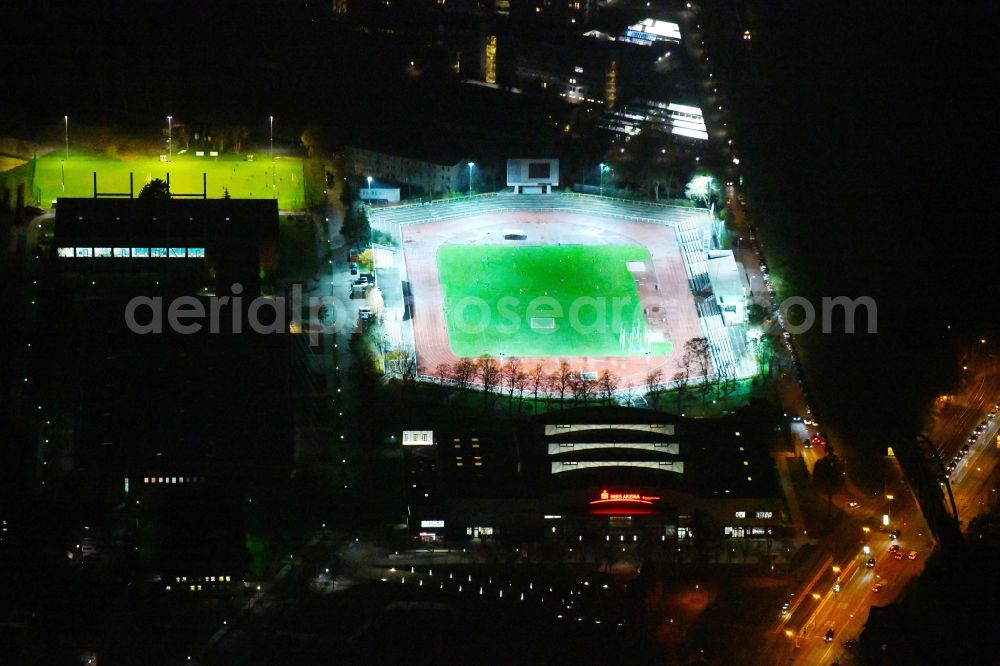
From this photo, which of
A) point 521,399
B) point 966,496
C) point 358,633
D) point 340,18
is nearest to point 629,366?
point 521,399

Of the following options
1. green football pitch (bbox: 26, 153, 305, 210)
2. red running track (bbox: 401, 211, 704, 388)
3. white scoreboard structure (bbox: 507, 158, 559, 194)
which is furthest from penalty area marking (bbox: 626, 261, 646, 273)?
green football pitch (bbox: 26, 153, 305, 210)

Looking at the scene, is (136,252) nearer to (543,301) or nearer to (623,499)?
(543,301)

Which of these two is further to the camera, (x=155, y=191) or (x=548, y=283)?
(x=548, y=283)

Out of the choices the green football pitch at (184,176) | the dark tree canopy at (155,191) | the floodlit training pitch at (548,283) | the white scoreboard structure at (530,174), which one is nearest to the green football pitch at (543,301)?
the floodlit training pitch at (548,283)

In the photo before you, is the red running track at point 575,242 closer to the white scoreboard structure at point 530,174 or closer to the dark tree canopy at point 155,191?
the white scoreboard structure at point 530,174

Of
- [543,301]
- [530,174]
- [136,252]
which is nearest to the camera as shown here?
[136,252]

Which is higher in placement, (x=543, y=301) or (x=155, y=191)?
(x=155, y=191)

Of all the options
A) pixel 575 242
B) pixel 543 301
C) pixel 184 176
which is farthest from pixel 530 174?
pixel 184 176
